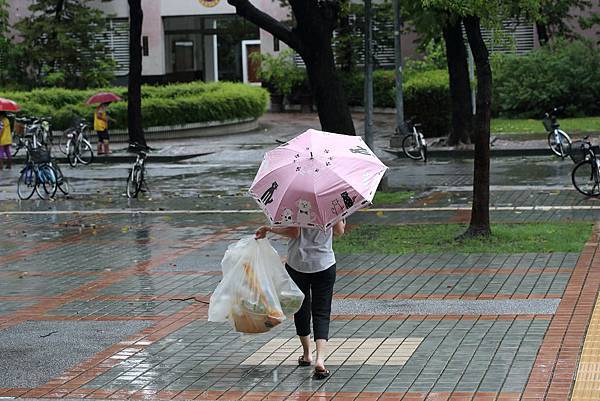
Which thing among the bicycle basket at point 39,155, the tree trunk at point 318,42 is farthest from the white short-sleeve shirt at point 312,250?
the bicycle basket at point 39,155

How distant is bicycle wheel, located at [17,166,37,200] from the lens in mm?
21942

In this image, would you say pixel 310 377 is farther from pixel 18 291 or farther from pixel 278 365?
pixel 18 291

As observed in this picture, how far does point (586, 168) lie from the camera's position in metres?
18.8

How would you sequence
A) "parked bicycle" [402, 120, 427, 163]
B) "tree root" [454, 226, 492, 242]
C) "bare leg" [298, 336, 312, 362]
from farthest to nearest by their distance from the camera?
1. "parked bicycle" [402, 120, 427, 163]
2. "tree root" [454, 226, 492, 242]
3. "bare leg" [298, 336, 312, 362]

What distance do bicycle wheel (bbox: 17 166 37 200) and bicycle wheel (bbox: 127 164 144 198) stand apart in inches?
79.5

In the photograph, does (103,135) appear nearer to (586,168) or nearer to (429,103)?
(429,103)

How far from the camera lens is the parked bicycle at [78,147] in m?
29.1

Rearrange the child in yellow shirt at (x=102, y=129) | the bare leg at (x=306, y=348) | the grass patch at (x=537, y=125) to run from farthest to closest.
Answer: the grass patch at (x=537, y=125), the child in yellow shirt at (x=102, y=129), the bare leg at (x=306, y=348)

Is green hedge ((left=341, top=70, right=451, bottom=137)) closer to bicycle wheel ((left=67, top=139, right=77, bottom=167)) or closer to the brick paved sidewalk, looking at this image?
bicycle wheel ((left=67, top=139, right=77, bottom=167))

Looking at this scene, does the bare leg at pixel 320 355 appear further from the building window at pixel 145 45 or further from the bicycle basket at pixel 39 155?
the building window at pixel 145 45

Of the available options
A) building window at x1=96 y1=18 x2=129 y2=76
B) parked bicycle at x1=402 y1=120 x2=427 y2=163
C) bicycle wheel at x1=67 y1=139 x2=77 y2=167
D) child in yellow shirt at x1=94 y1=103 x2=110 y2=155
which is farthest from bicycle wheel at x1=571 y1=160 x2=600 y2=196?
building window at x1=96 y1=18 x2=129 y2=76

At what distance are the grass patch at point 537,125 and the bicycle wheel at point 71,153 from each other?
11641mm

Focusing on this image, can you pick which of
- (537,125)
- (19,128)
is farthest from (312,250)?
(537,125)

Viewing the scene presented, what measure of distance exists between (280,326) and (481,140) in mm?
4804
